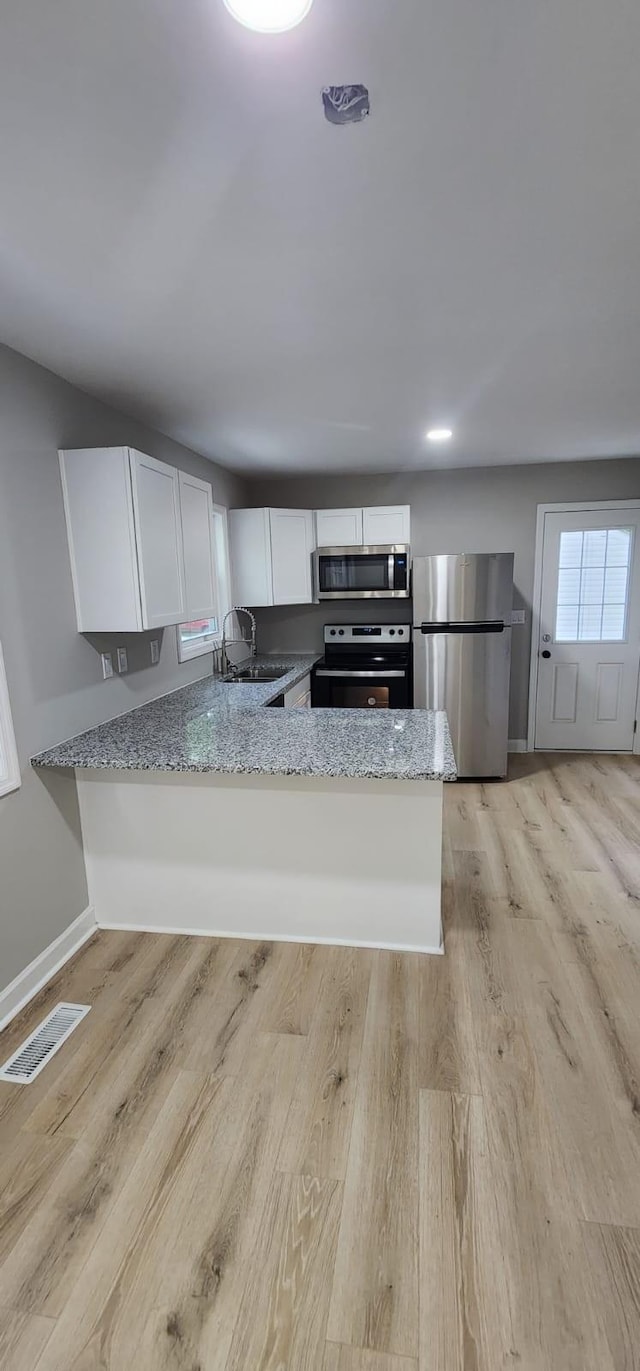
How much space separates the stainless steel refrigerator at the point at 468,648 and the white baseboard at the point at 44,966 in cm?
271

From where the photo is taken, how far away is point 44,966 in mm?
2271

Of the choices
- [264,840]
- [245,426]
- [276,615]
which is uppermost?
[245,426]

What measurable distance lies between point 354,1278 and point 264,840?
134 cm

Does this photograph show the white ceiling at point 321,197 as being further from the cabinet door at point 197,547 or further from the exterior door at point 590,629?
the exterior door at point 590,629

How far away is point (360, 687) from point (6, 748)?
9.16 feet

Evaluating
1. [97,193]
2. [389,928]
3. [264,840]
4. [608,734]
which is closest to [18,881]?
[264,840]

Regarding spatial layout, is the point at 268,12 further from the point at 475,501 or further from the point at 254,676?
the point at 475,501

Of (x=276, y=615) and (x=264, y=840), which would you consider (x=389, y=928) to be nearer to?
(x=264, y=840)

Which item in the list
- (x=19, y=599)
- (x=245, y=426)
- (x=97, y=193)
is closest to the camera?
(x=97, y=193)

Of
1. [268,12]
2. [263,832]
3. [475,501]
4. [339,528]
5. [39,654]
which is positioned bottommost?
[263,832]

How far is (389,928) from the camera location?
2406mm

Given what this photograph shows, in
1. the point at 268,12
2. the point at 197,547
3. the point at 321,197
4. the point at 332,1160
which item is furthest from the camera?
the point at 197,547

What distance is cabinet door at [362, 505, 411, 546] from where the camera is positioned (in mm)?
4453

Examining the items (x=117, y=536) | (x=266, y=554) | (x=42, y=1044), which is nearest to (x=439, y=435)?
(x=266, y=554)
